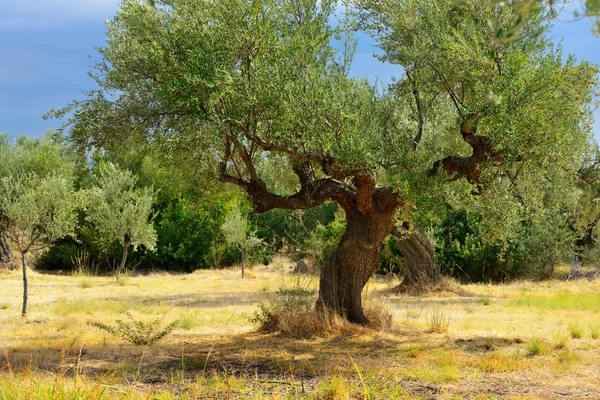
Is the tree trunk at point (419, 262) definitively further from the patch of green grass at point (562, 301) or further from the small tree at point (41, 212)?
the small tree at point (41, 212)

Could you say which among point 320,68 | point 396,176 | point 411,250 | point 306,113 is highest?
point 320,68

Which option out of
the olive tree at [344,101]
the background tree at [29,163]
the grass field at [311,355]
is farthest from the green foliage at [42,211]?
the background tree at [29,163]

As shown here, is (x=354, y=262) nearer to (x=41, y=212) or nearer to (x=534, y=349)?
(x=534, y=349)

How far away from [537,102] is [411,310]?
300 inches

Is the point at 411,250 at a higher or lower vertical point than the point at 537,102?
lower

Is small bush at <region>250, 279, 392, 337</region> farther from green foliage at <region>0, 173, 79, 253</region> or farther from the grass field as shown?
green foliage at <region>0, 173, 79, 253</region>

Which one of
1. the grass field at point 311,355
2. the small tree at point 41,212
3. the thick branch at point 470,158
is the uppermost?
the thick branch at point 470,158

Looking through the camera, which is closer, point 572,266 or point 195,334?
point 195,334

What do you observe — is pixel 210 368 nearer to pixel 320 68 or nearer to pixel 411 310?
pixel 320 68

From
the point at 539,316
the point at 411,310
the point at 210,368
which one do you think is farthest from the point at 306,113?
the point at 539,316

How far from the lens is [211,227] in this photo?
33.3 meters

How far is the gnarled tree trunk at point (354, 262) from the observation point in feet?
35.6

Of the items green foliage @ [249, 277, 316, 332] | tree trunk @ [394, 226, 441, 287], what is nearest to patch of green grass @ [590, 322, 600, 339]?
green foliage @ [249, 277, 316, 332]

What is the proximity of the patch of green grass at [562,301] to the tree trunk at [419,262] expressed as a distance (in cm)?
303
